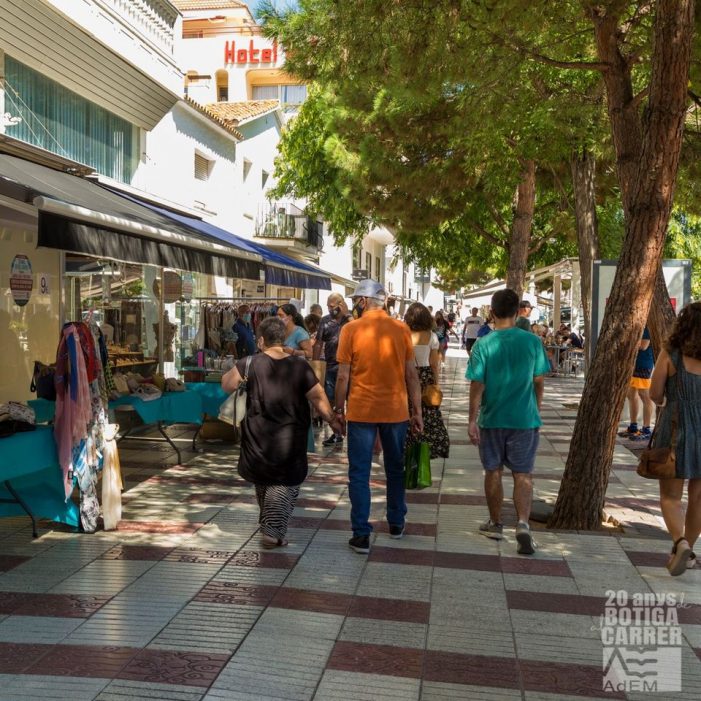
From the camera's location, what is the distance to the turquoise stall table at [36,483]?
5789mm

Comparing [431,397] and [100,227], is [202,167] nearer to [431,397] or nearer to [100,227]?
[100,227]

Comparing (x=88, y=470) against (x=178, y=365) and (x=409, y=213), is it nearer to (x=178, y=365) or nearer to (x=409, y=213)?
(x=178, y=365)

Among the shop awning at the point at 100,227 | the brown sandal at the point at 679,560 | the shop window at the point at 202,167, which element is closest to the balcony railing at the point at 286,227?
the shop window at the point at 202,167

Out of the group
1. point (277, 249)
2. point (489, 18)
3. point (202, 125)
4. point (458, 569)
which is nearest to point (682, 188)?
point (489, 18)

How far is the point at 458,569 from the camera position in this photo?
5430 millimetres

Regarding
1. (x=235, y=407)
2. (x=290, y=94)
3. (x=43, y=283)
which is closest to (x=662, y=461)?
(x=235, y=407)

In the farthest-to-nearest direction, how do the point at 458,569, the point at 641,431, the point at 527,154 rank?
the point at 527,154
the point at 641,431
the point at 458,569

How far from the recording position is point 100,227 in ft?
21.9

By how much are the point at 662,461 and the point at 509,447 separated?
100 cm

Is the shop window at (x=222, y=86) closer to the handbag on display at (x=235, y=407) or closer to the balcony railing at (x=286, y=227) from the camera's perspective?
the balcony railing at (x=286, y=227)

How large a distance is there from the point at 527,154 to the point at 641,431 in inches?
203

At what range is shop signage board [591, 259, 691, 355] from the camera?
1007 cm

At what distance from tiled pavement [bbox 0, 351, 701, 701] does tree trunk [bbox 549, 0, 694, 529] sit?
391 mm

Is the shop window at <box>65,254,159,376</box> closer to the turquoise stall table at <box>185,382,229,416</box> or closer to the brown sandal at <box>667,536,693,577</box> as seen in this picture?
the turquoise stall table at <box>185,382,229,416</box>
